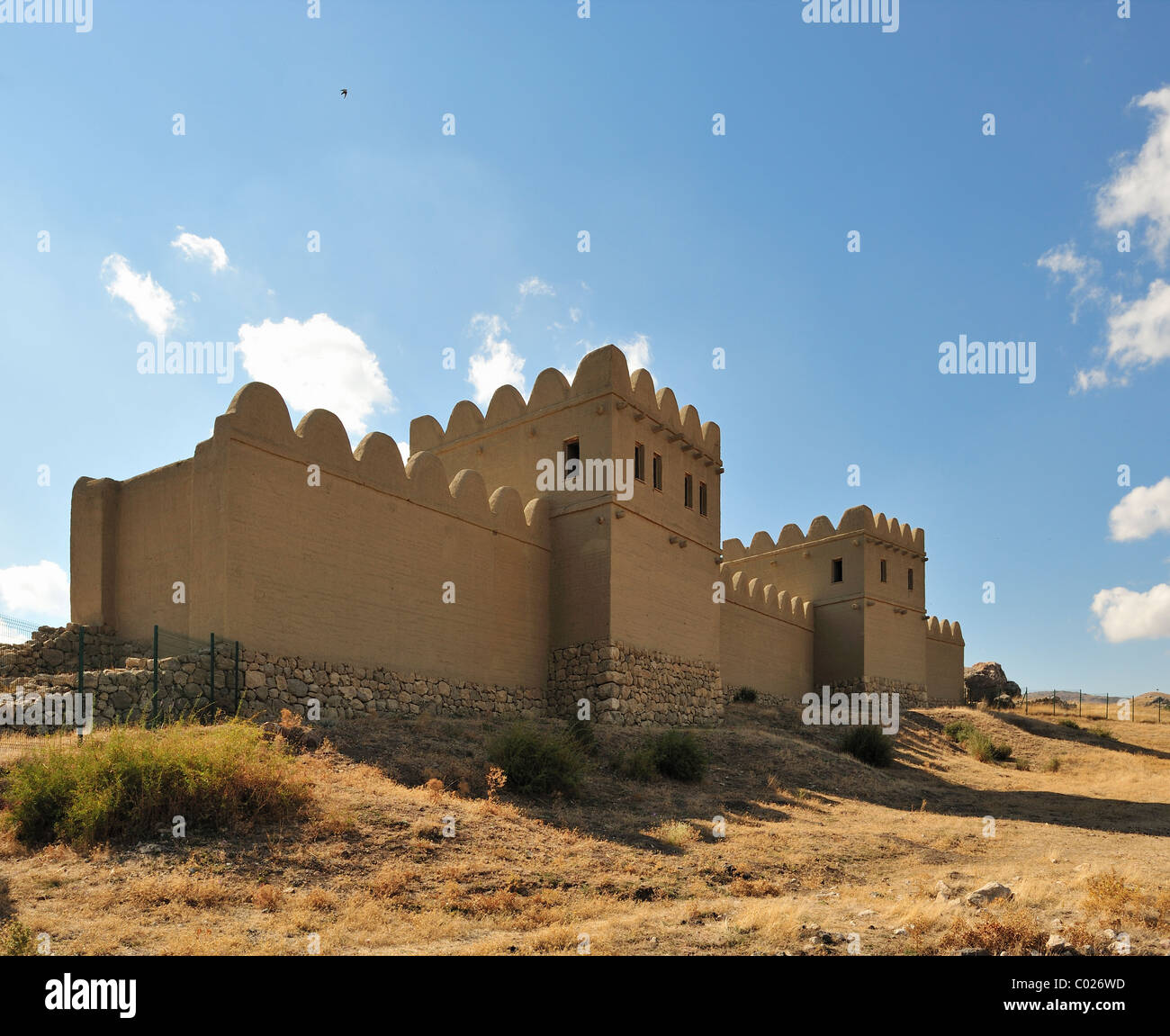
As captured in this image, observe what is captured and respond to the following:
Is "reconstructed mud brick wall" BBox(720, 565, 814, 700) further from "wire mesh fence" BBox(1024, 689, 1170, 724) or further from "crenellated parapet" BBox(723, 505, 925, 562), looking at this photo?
"wire mesh fence" BBox(1024, 689, 1170, 724)

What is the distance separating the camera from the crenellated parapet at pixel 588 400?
73.4ft

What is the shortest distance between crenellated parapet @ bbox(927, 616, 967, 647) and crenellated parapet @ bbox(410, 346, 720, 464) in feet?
64.9

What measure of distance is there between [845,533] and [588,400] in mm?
16844

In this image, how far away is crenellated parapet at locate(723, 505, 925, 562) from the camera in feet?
115

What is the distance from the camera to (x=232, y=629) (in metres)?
14.5

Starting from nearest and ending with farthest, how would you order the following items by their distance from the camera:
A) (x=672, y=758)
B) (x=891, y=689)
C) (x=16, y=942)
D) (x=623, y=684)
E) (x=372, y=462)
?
(x=16, y=942) → (x=672, y=758) → (x=372, y=462) → (x=623, y=684) → (x=891, y=689)

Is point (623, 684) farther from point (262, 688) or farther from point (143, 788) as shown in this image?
point (143, 788)

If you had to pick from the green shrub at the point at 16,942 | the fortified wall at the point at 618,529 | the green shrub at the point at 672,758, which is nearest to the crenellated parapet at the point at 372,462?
the fortified wall at the point at 618,529

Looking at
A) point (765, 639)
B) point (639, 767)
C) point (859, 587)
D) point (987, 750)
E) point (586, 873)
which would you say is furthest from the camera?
point (859, 587)

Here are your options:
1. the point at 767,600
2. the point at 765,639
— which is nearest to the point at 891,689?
the point at 765,639

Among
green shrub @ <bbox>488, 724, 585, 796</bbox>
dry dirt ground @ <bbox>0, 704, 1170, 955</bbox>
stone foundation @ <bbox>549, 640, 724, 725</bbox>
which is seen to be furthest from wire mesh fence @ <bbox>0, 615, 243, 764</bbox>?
stone foundation @ <bbox>549, 640, 724, 725</bbox>

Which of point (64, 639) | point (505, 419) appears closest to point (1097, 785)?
point (505, 419)

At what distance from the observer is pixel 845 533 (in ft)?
116
